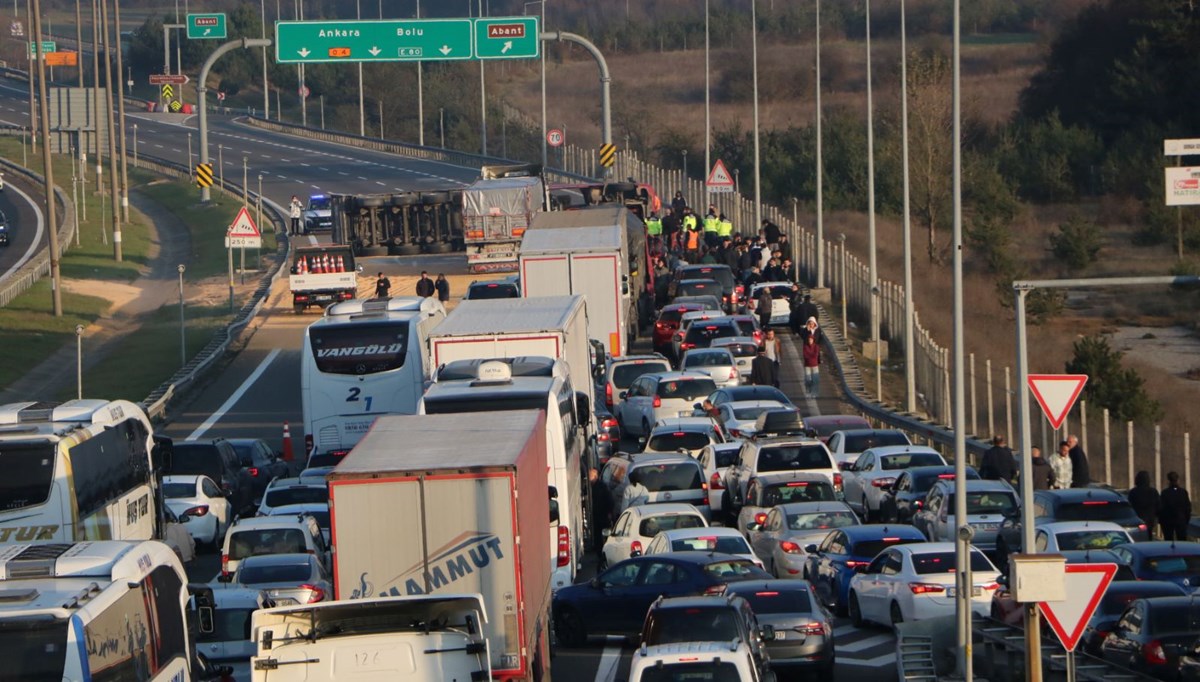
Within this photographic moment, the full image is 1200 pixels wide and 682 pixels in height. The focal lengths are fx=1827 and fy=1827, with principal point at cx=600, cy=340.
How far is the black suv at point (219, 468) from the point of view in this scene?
109 feet

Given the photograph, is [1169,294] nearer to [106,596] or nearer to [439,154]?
[439,154]

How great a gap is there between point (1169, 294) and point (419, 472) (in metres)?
57.0

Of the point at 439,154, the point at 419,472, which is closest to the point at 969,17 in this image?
the point at 439,154

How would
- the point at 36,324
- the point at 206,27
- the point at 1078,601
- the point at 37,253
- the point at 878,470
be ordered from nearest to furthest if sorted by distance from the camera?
the point at 1078,601 < the point at 878,470 < the point at 36,324 < the point at 37,253 < the point at 206,27

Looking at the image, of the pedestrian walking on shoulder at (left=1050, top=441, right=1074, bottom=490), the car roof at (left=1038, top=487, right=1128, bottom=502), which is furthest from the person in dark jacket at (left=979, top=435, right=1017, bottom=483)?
the car roof at (left=1038, top=487, right=1128, bottom=502)

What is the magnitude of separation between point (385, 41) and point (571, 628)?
51808 mm

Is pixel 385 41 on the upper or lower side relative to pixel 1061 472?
upper

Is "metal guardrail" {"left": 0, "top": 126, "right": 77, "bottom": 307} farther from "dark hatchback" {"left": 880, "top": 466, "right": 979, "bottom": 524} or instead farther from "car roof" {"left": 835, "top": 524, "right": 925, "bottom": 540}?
"car roof" {"left": 835, "top": 524, "right": 925, "bottom": 540}

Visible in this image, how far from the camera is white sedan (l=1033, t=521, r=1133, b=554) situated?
22.4 metres

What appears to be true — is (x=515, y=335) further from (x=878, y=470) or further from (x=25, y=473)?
(x=25, y=473)

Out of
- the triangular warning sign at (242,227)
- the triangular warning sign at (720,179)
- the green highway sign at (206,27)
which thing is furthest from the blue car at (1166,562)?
the green highway sign at (206,27)

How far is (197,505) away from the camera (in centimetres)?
3077

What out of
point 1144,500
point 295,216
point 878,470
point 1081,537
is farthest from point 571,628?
point 295,216

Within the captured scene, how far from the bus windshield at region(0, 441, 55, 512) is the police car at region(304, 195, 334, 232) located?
190 feet
